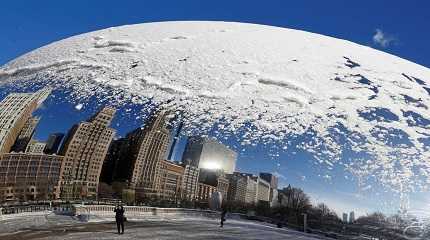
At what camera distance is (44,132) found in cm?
626

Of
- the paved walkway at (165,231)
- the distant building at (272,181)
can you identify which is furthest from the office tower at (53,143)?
the distant building at (272,181)

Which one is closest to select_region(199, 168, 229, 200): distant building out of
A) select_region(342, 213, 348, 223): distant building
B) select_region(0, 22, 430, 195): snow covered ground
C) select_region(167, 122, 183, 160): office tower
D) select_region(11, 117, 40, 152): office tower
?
select_region(167, 122, 183, 160): office tower

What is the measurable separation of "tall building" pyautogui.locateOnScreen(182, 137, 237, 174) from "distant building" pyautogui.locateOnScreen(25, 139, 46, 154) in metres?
1.39

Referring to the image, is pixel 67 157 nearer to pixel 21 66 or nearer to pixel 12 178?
pixel 12 178

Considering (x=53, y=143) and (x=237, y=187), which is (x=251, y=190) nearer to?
(x=237, y=187)

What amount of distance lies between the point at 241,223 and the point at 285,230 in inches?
17.8

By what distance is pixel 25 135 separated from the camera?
6066 millimetres

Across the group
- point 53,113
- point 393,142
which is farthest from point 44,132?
point 393,142

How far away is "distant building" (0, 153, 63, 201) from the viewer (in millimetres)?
5750

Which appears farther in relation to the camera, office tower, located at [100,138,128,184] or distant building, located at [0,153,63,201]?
office tower, located at [100,138,128,184]

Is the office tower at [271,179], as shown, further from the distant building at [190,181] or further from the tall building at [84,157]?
the tall building at [84,157]

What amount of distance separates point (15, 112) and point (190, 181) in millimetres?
1929

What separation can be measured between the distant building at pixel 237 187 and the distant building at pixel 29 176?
1693mm

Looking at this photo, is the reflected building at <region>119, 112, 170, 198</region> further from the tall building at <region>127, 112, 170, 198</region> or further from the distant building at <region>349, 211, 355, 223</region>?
the distant building at <region>349, 211, 355, 223</region>
